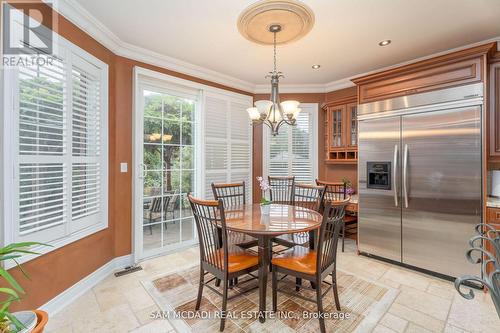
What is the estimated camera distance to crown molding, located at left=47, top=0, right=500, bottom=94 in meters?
2.22

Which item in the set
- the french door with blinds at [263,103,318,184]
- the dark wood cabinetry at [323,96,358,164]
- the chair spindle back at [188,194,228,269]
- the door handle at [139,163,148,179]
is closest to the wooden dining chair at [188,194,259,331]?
the chair spindle back at [188,194,228,269]

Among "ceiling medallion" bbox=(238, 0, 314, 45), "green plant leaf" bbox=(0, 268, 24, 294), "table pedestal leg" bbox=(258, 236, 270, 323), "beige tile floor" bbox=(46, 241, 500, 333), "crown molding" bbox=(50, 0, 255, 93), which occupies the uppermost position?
"crown molding" bbox=(50, 0, 255, 93)

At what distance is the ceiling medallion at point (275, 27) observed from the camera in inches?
73.6

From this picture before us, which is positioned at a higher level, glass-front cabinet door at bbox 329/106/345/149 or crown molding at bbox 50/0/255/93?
crown molding at bbox 50/0/255/93

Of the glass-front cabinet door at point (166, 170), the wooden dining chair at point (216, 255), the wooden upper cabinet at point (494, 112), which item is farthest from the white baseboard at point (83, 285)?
the wooden upper cabinet at point (494, 112)

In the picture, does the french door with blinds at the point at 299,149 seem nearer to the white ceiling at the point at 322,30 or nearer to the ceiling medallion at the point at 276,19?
the white ceiling at the point at 322,30

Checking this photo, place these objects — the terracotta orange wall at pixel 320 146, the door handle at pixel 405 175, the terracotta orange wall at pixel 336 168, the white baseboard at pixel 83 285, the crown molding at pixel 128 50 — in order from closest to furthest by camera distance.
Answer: the white baseboard at pixel 83 285
the crown molding at pixel 128 50
the door handle at pixel 405 175
the terracotta orange wall at pixel 336 168
the terracotta orange wall at pixel 320 146

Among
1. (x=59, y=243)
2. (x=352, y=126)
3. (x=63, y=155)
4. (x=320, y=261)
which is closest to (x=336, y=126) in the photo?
(x=352, y=126)

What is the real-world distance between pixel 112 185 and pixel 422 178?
3.75 meters

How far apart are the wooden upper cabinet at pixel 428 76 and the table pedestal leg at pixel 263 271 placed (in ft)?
8.44

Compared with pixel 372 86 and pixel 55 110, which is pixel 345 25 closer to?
pixel 372 86

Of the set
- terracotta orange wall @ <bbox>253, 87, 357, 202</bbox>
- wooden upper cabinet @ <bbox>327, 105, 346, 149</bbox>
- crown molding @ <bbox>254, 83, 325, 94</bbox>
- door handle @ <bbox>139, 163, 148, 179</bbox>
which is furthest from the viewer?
crown molding @ <bbox>254, 83, 325, 94</bbox>

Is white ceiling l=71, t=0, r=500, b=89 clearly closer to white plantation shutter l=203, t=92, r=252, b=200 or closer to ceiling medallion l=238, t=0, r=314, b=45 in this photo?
ceiling medallion l=238, t=0, r=314, b=45

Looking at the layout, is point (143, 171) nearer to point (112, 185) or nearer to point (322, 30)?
point (112, 185)
